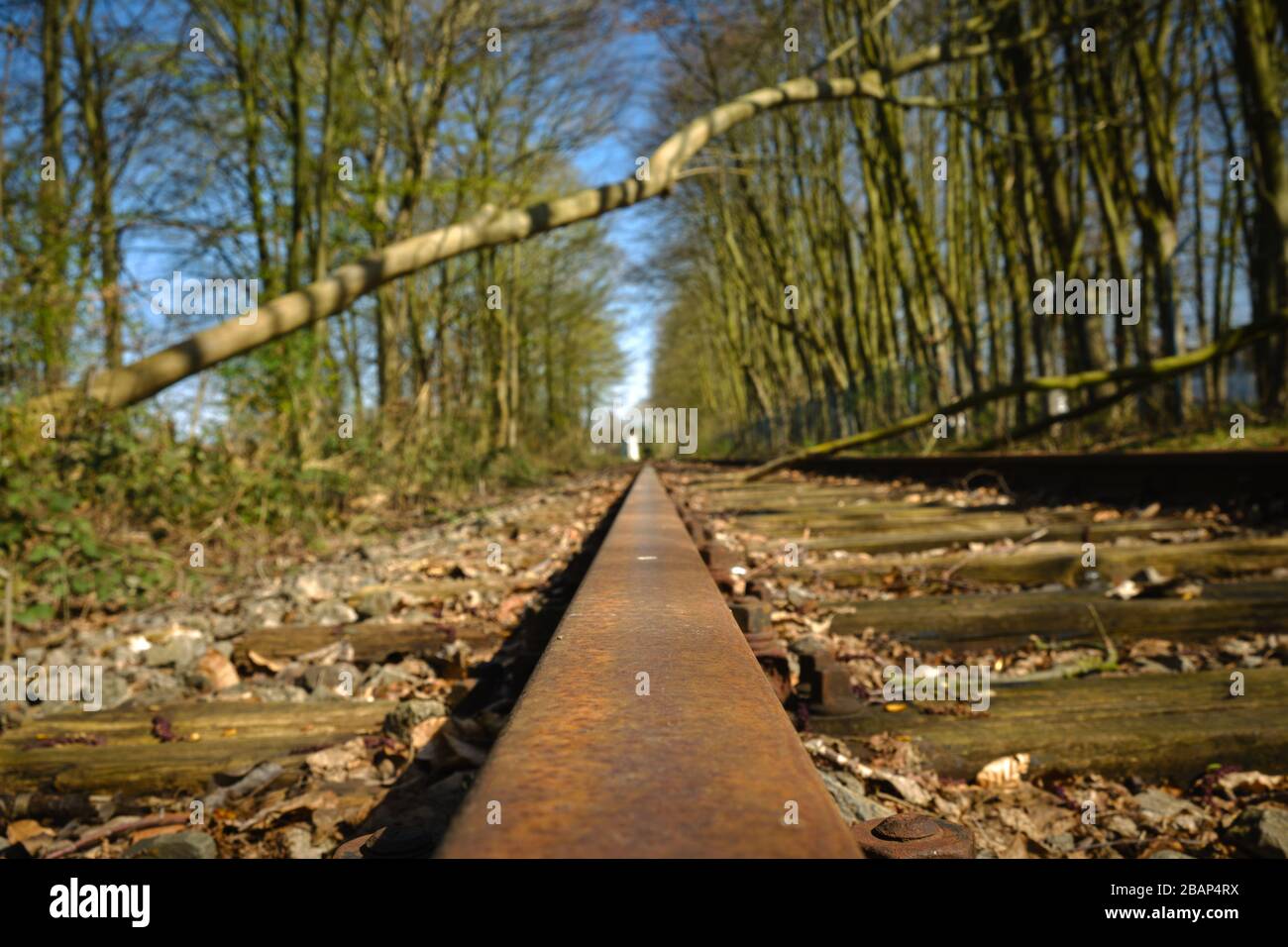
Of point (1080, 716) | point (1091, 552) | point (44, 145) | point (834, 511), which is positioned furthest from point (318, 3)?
point (1080, 716)

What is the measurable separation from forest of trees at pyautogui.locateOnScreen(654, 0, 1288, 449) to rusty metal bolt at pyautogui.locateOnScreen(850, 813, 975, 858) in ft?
15.9

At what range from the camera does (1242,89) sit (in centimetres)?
757

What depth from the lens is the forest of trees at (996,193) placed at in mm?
7430

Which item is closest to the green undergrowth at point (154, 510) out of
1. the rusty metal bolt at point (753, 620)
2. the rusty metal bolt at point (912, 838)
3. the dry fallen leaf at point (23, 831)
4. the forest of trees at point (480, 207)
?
the forest of trees at point (480, 207)

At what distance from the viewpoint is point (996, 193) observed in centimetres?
1274

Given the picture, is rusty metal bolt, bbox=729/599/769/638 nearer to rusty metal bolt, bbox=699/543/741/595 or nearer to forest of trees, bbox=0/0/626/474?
rusty metal bolt, bbox=699/543/741/595

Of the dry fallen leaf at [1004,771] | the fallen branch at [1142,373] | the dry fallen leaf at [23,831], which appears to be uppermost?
the fallen branch at [1142,373]

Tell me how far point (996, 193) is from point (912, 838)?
1384 centimetres

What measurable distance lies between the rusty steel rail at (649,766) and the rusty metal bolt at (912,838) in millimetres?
118

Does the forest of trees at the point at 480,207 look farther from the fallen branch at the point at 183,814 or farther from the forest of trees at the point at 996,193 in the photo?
the fallen branch at the point at 183,814

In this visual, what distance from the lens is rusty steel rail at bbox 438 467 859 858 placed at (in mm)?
A: 557
